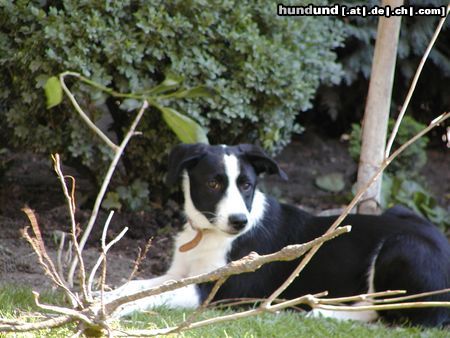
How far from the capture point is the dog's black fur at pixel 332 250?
489 centimetres

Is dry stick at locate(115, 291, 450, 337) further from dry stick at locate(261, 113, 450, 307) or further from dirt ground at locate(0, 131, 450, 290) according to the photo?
dirt ground at locate(0, 131, 450, 290)

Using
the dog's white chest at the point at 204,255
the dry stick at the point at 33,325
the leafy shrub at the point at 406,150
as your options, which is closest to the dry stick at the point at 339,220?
the dry stick at the point at 33,325

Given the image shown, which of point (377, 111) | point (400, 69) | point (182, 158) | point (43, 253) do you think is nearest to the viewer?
point (43, 253)

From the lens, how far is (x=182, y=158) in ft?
16.7

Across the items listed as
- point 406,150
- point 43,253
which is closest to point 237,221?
point 43,253

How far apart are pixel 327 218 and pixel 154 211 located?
76.1 inches

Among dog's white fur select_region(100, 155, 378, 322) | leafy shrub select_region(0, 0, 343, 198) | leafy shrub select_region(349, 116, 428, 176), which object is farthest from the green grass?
leafy shrub select_region(349, 116, 428, 176)

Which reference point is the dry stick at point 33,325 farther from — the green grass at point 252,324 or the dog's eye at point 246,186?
the dog's eye at point 246,186

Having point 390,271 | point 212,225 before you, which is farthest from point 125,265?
point 390,271

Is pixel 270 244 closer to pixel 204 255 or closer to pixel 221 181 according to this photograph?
pixel 204 255

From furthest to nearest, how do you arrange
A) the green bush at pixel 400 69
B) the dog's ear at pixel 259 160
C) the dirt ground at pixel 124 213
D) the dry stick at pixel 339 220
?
1. the green bush at pixel 400 69
2. the dirt ground at pixel 124 213
3. the dog's ear at pixel 259 160
4. the dry stick at pixel 339 220

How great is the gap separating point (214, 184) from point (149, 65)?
145cm

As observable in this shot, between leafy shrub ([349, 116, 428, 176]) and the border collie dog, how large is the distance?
241 centimetres

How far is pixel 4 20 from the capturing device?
234 inches
